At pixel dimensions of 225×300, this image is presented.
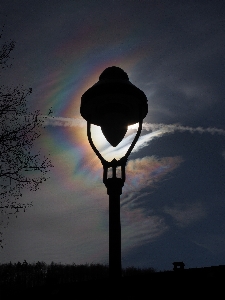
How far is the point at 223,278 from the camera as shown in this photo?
6648mm

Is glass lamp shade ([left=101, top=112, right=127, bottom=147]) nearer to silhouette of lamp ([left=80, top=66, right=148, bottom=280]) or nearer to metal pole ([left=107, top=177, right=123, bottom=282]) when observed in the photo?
silhouette of lamp ([left=80, top=66, right=148, bottom=280])

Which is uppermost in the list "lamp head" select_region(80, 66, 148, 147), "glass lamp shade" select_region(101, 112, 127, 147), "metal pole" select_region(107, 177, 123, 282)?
"lamp head" select_region(80, 66, 148, 147)

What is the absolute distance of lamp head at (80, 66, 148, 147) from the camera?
364 cm

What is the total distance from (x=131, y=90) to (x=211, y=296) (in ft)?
16.1

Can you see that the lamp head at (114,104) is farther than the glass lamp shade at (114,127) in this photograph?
No

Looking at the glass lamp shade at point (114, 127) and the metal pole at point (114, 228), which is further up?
the glass lamp shade at point (114, 127)

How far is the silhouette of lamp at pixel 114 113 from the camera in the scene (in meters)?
3.37

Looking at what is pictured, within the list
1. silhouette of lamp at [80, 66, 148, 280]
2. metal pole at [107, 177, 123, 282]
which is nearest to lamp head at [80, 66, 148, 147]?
silhouette of lamp at [80, 66, 148, 280]

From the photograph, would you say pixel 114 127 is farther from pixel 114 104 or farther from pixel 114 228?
pixel 114 228

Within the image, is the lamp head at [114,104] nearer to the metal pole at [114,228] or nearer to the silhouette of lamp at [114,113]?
the silhouette of lamp at [114,113]

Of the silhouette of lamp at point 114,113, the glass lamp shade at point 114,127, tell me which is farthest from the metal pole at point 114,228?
the glass lamp shade at point 114,127

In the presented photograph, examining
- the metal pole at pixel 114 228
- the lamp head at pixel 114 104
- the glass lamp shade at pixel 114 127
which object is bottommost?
the metal pole at pixel 114 228

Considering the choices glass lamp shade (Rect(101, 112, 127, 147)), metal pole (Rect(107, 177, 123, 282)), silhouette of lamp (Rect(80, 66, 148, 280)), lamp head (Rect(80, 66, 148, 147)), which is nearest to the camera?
metal pole (Rect(107, 177, 123, 282))

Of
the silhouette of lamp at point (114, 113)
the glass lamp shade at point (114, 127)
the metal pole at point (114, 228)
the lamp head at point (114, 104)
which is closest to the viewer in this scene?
the metal pole at point (114, 228)
